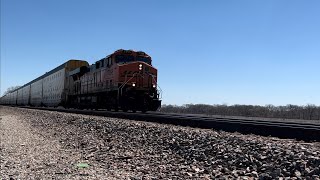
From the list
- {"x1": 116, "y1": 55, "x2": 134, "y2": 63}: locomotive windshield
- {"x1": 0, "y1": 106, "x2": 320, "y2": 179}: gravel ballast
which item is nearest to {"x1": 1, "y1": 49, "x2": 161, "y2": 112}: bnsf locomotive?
{"x1": 116, "y1": 55, "x2": 134, "y2": 63}: locomotive windshield

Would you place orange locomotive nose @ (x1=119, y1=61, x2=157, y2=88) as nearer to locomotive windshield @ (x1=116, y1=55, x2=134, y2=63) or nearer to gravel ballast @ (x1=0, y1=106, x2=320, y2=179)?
locomotive windshield @ (x1=116, y1=55, x2=134, y2=63)

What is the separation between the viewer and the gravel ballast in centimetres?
570

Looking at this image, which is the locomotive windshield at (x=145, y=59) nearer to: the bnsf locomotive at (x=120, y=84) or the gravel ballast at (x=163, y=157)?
the bnsf locomotive at (x=120, y=84)

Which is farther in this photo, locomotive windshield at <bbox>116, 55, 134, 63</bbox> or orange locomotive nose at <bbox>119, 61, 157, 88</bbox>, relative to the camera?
locomotive windshield at <bbox>116, 55, 134, 63</bbox>

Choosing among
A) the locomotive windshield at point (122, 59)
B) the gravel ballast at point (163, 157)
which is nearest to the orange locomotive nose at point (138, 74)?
the locomotive windshield at point (122, 59)

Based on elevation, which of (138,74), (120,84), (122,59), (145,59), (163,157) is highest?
(145,59)

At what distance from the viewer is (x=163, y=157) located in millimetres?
8133

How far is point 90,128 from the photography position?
1458 centimetres

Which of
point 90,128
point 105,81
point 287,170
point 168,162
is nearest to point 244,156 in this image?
point 287,170

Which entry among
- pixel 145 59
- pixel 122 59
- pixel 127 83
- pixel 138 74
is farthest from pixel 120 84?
pixel 145 59

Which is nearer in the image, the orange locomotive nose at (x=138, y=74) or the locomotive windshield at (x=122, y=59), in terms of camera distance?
the orange locomotive nose at (x=138, y=74)

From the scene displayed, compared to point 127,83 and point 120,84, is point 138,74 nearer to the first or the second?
point 127,83

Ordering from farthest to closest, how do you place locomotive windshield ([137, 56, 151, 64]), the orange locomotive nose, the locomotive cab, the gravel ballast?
locomotive windshield ([137, 56, 151, 64])
the orange locomotive nose
the locomotive cab
the gravel ballast

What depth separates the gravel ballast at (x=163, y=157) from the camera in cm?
570
